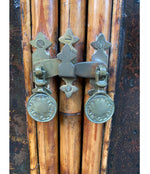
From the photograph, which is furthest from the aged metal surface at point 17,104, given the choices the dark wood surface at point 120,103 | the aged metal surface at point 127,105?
the aged metal surface at point 127,105

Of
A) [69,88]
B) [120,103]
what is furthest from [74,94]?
[120,103]

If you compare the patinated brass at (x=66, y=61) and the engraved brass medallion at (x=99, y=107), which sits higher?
the patinated brass at (x=66, y=61)

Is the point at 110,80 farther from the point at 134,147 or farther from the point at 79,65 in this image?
the point at 134,147

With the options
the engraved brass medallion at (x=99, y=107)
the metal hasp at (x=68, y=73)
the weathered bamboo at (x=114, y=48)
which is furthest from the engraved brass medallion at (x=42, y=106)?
the weathered bamboo at (x=114, y=48)

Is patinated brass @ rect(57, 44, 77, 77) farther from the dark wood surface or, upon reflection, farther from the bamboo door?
the dark wood surface

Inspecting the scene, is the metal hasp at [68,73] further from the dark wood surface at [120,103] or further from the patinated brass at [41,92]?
the dark wood surface at [120,103]

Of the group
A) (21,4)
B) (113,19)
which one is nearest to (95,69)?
(113,19)

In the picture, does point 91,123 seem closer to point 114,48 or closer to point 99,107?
point 99,107

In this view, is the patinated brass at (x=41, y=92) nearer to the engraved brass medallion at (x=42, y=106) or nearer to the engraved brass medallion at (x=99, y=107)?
the engraved brass medallion at (x=42, y=106)

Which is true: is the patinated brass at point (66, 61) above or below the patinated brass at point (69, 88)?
above
